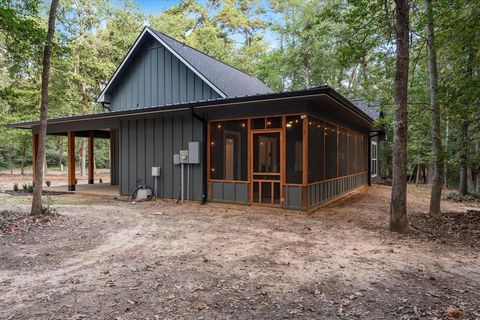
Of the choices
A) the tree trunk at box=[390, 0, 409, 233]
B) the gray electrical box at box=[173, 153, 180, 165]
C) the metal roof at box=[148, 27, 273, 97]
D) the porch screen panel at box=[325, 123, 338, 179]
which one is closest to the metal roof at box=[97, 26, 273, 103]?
the metal roof at box=[148, 27, 273, 97]

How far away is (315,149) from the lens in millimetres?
8031

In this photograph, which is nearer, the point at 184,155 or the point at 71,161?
the point at 184,155

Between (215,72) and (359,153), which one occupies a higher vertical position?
(215,72)

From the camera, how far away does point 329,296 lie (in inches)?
119

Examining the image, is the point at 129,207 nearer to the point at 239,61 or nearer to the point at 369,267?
the point at 369,267

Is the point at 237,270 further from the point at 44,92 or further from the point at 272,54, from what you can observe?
the point at 272,54

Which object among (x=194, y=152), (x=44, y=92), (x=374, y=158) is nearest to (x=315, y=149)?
(x=194, y=152)

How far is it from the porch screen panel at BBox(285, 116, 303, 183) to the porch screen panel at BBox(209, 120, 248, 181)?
125 cm

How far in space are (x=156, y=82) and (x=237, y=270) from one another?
966 cm

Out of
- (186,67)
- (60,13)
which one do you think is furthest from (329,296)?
(186,67)

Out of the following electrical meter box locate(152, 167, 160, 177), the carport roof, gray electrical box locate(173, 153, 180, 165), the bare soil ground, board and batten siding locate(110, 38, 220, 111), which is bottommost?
the bare soil ground

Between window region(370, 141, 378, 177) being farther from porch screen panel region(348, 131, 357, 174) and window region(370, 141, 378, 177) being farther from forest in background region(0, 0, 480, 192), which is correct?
porch screen panel region(348, 131, 357, 174)

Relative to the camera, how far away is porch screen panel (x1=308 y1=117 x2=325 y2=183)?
302 inches

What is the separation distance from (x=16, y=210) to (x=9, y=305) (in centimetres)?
549
